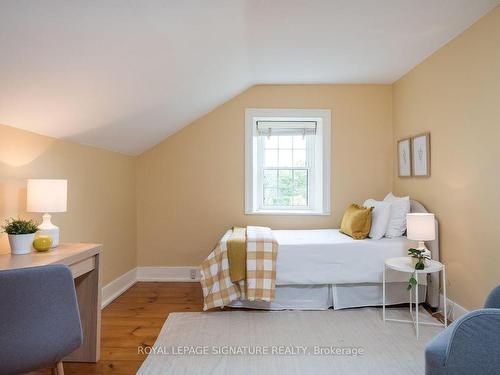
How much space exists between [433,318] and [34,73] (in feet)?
11.3

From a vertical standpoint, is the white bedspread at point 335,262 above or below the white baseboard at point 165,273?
above

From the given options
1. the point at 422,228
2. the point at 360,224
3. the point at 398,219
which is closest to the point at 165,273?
the point at 360,224

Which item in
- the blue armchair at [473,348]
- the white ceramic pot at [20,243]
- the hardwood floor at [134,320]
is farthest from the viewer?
the hardwood floor at [134,320]

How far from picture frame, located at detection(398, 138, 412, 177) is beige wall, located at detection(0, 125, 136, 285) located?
124 inches

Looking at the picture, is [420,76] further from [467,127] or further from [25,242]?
[25,242]

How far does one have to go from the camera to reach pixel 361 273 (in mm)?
3053

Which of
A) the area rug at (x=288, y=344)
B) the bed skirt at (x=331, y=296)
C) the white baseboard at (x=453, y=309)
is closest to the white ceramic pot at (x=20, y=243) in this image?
the area rug at (x=288, y=344)

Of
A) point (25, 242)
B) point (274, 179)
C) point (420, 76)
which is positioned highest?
point (420, 76)

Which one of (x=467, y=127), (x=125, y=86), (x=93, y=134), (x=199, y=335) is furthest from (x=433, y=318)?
(x=93, y=134)

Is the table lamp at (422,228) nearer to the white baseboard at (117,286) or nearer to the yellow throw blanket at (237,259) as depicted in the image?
the yellow throw blanket at (237,259)

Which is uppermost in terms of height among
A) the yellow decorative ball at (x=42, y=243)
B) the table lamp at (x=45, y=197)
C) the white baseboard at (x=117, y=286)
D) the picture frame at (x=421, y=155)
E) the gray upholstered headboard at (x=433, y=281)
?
the picture frame at (x=421, y=155)

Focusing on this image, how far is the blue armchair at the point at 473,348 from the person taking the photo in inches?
47.3

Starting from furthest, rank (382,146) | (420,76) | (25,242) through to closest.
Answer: (382,146) → (420,76) → (25,242)

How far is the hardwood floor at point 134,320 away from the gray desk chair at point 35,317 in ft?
2.75
